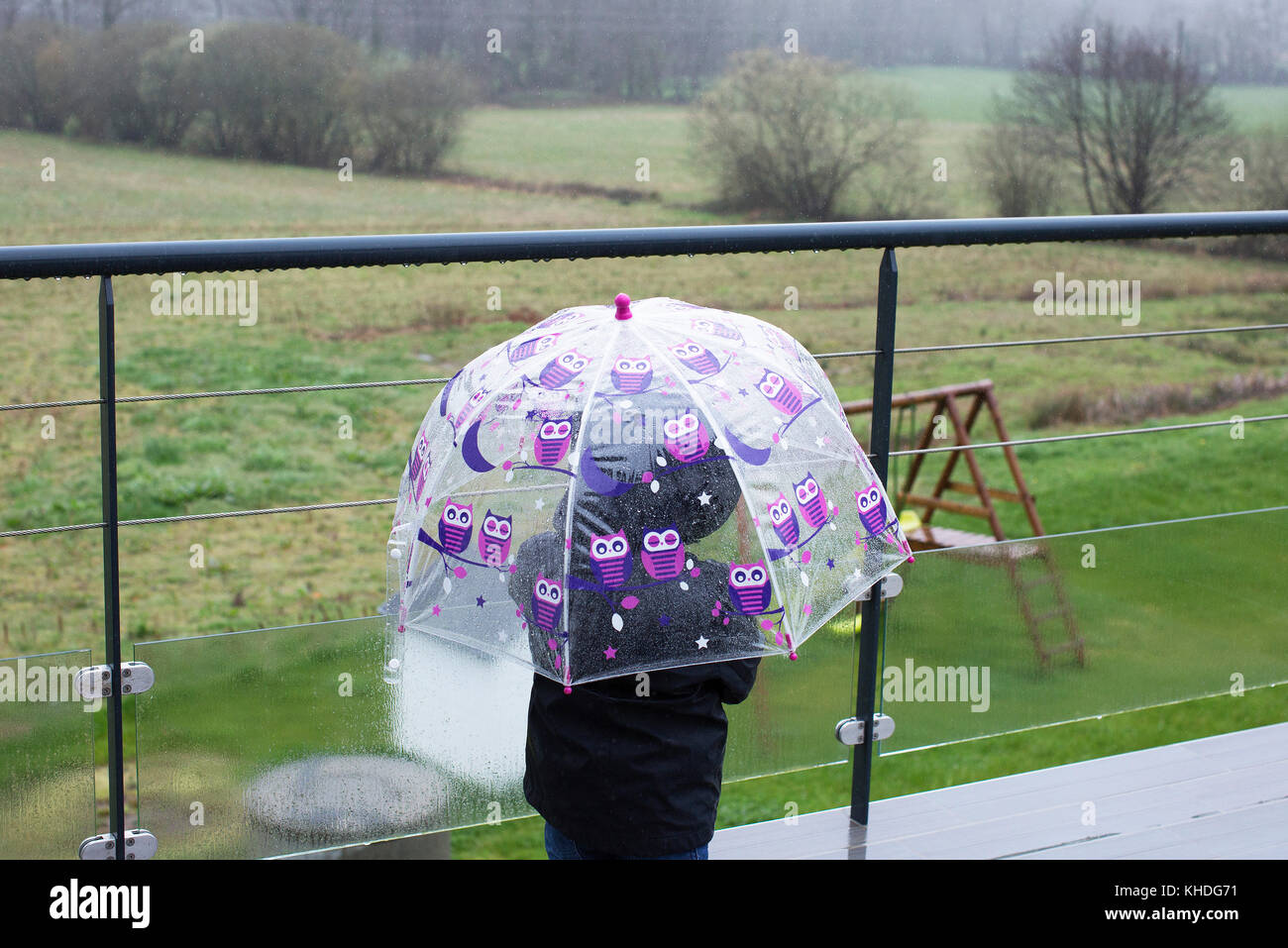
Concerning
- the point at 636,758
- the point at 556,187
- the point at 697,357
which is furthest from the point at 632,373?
the point at 556,187

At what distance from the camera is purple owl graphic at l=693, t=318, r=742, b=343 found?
1.61 meters

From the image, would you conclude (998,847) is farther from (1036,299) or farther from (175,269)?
(1036,299)

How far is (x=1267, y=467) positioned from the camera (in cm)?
1170

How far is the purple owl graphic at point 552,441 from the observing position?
151cm

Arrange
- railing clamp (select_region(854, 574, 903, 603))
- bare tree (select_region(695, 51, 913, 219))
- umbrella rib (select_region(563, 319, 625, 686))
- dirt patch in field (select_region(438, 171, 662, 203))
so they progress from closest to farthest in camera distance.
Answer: umbrella rib (select_region(563, 319, 625, 686)) < railing clamp (select_region(854, 574, 903, 603)) < dirt patch in field (select_region(438, 171, 662, 203)) < bare tree (select_region(695, 51, 913, 219))

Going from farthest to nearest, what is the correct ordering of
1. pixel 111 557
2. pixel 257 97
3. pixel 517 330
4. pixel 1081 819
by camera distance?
pixel 257 97, pixel 517 330, pixel 1081 819, pixel 111 557

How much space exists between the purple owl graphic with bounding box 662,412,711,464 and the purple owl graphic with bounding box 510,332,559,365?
0.67ft

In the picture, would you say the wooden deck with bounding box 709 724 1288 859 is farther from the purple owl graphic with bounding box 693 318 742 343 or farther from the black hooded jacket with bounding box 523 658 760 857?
the purple owl graphic with bounding box 693 318 742 343

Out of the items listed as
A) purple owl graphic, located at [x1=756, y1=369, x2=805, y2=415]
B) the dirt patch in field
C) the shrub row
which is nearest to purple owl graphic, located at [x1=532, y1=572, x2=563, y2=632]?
purple owl graphic, located at [x1=756, y1=369, x2=805, y2=415]

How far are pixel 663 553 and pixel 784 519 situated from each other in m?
0.16

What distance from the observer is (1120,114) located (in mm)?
19828

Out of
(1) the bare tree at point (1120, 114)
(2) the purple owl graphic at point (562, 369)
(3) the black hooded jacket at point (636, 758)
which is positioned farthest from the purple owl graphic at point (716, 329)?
(1) the bare tree at point (1120, 114)

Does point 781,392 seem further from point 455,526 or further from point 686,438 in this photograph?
point 455,526
